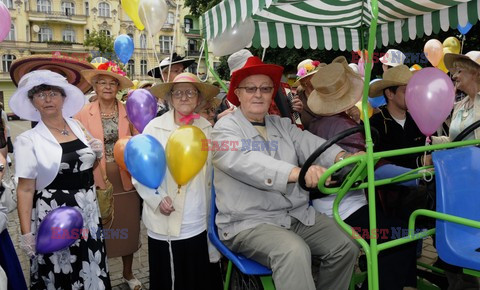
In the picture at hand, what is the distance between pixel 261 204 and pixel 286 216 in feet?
0.70

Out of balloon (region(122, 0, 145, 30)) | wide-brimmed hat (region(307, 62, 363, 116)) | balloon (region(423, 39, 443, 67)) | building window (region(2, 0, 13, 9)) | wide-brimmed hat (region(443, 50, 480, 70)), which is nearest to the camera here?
wide-brimmed hat (region(307, 62, 363, 116))

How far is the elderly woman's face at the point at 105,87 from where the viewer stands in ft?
11.6

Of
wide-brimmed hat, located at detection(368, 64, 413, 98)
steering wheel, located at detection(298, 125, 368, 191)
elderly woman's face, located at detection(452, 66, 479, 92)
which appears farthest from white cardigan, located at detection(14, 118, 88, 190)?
elderly woman's face, located at detection(452, 66, 479, 92)

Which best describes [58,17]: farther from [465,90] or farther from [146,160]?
[465,90]

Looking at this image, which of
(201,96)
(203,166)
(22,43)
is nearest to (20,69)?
(201,96)

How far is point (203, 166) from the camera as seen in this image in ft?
9.23

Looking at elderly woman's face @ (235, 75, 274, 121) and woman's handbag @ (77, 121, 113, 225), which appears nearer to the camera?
elderly woman's face @ (235, 75, 274, 121)

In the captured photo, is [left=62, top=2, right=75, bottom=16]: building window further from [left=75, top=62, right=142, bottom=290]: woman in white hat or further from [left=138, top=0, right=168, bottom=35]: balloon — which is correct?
[left=138, top=0, right=168, bottom=35]: balloon

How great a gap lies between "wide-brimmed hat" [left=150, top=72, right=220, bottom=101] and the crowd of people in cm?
1

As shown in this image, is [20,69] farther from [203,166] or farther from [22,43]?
[22,43]

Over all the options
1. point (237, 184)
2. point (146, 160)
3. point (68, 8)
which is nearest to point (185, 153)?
point (146, 160)

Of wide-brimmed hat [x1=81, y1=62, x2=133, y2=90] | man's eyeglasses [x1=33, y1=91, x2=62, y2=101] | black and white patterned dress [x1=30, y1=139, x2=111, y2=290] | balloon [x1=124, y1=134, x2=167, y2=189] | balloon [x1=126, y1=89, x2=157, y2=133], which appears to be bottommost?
black and white patterned dress [x1=30, y1=139, x2=111, y2=290]

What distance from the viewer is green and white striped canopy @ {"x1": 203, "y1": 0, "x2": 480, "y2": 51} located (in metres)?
3.30

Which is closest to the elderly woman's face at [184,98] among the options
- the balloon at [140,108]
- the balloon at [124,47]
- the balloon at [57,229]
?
the balloon at [140,108]
